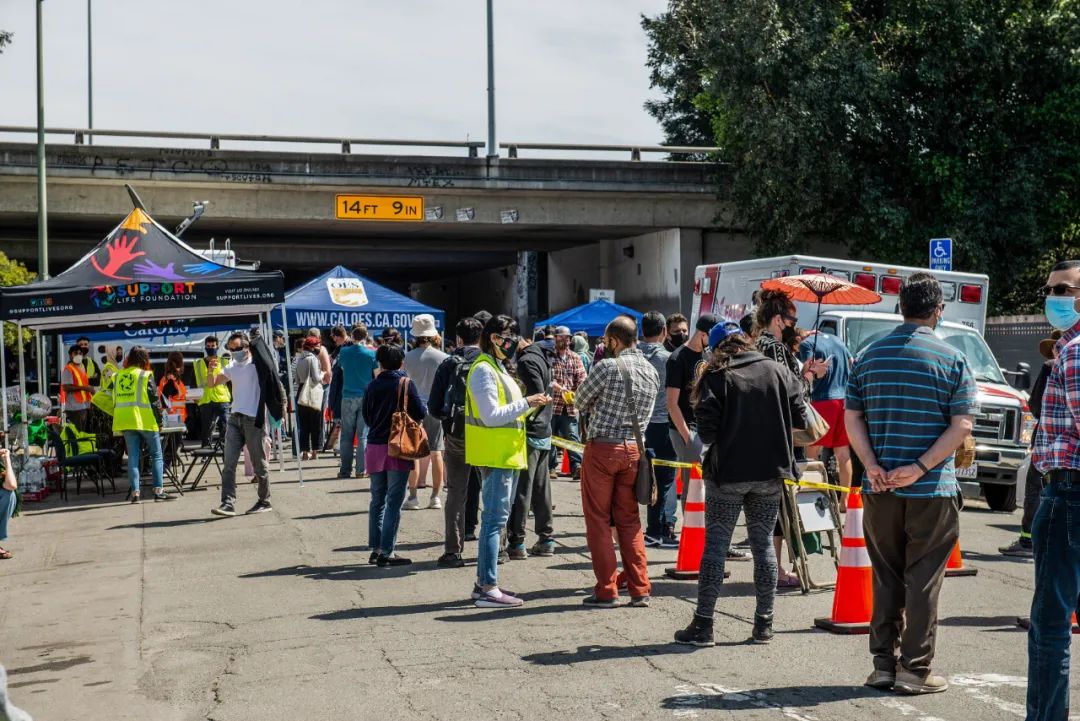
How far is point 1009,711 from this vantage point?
19.2ft

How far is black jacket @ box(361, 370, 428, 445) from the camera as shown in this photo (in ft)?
33.7

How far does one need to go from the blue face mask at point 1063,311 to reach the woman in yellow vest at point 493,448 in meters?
3.48

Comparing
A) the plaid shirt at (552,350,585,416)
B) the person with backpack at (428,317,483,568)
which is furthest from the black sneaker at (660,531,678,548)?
the plaid shirt at (552,350,585,416)

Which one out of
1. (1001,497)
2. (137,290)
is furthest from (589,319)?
(137,290)

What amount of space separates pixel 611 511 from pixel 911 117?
2233 cm

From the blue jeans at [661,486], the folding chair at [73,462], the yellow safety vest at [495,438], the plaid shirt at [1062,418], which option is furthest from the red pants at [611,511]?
the folding chair at [73,462]

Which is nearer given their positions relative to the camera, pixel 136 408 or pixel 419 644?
pixel 419 644

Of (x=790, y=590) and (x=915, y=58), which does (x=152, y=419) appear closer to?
(x=790, y=590)

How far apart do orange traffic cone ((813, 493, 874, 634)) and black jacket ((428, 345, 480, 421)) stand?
3502 millimetres

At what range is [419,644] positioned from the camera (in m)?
7.40

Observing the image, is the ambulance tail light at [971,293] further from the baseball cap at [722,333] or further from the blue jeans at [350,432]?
the baseball cap at [722,333]

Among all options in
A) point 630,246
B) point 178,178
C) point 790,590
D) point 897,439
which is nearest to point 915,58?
point 630,246

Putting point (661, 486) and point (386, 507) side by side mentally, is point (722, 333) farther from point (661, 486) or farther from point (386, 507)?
point (386, 507)

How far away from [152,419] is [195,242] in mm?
22540
